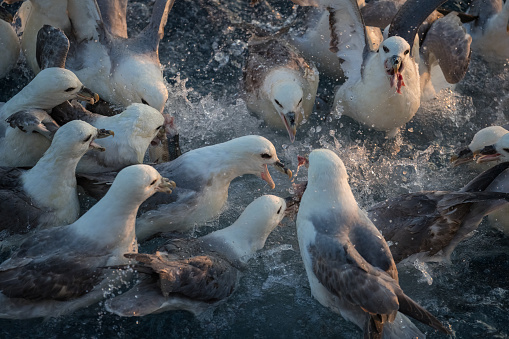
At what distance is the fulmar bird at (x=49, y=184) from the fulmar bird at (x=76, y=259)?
33 centimetres

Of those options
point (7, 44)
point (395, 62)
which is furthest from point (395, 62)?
point (7, 44)

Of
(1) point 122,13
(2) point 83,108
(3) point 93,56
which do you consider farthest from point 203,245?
(1) point 122,13

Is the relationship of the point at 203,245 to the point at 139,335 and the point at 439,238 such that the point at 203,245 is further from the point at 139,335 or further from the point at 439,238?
the point at 439,238

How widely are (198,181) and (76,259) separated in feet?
3.96

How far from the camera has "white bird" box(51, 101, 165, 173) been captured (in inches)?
209

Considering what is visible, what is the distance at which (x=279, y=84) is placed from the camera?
241 inches

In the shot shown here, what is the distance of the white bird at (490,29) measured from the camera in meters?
7.60

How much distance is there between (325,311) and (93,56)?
3.42m

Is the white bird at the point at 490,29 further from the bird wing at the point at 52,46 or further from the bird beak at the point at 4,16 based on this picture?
the bird beak at the point at 4,16

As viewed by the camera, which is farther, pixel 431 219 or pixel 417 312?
pixel 431 219

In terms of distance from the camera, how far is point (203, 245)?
15.6 ft

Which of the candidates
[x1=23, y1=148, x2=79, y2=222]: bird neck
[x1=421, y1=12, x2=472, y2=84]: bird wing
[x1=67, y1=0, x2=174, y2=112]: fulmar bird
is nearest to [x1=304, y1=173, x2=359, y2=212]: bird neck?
[x1=23, y1=148, x2=79, y2=222]: bird neck

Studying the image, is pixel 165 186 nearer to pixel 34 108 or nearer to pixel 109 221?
pixel 109 221

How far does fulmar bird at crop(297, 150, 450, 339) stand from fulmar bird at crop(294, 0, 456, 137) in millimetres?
1608
